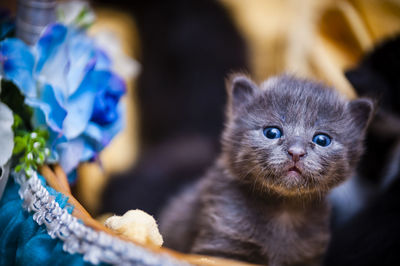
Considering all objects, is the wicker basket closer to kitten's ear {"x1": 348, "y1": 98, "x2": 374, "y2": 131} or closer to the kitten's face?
the kitten's face

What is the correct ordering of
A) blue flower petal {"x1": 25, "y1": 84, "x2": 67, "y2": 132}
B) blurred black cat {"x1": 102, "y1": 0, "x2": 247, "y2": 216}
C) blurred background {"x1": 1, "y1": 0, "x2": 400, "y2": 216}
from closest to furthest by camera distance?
1. blue flower petal {"x1": 25, "y1": 84, "x2": 67, "y2": 132}
2. blurred background {"x1": 1, "y1": 0, "x2": 400, "y2": 216}
3. blurred black cat {"x1": 102, "y1": 0, "x2": 247, "y2": 216}

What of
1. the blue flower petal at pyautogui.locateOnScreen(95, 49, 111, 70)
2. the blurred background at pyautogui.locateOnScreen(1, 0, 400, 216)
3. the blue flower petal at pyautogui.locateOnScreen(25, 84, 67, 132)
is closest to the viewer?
the blue flower petal at pyautogui.locateOnScreen(25, 84, 67, 132)

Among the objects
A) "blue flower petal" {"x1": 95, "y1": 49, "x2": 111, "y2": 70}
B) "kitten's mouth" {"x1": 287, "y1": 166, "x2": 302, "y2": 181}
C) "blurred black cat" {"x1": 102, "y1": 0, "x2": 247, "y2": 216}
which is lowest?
"blurred black cat" {"x1": 102, "y1": 0, "x2": 247, "y2": 216}

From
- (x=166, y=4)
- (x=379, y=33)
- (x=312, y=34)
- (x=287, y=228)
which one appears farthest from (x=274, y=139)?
(x=166, y=4)

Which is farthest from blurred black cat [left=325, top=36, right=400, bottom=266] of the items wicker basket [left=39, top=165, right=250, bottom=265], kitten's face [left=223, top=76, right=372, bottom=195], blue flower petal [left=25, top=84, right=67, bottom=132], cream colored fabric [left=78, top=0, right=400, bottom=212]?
blue flower petal [left=25, top=84, right=67, bottom=132]

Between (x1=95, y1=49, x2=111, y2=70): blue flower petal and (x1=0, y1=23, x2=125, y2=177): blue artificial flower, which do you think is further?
(x1=95, y1=49, x2=111, y2=70): blue flower petal

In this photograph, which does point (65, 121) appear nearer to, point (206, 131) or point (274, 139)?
point (274, 139)

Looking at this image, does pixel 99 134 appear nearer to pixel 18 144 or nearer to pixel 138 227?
pixel 18 144
